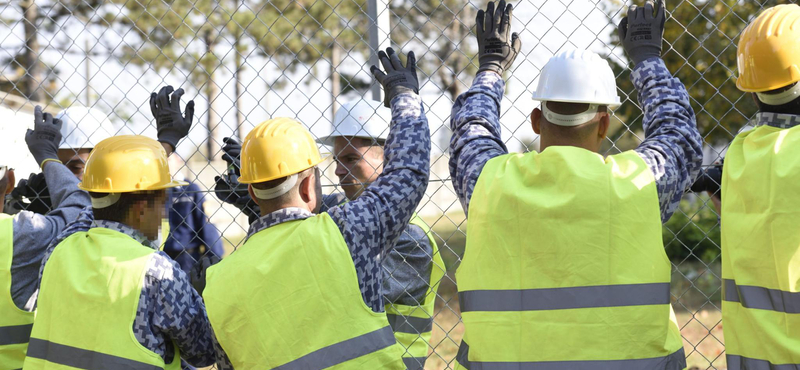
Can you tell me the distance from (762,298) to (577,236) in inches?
21.3

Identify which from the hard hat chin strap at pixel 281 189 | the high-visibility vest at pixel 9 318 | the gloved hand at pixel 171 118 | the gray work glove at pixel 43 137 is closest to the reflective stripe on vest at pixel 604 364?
the hard hat chin strap at pixel 281 189

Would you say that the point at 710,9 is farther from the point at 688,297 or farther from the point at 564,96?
the point at 564,96

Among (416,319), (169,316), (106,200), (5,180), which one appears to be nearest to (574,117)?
(416,319)

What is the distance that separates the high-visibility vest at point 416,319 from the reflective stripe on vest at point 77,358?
1126 millimetres

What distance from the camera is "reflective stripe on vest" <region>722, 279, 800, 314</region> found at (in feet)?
6.61

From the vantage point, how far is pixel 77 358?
8.74ft

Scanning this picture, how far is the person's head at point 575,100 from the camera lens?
2.33m

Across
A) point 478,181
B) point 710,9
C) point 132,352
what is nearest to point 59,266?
point 132,352

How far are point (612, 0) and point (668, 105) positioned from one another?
370 cm

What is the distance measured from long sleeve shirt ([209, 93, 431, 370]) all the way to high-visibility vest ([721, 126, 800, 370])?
3.25 ft

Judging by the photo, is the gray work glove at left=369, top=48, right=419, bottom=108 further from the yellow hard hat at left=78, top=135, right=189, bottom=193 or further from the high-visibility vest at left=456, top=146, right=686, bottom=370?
the yellow hard hat at left=78, top=135, right=189, bottom=193

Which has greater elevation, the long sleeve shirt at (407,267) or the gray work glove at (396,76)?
the gray work glove at (396,76)

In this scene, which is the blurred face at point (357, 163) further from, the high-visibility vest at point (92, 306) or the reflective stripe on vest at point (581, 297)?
the reflective stripe on vest at point (581, 297)

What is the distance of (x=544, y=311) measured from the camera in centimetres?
218
